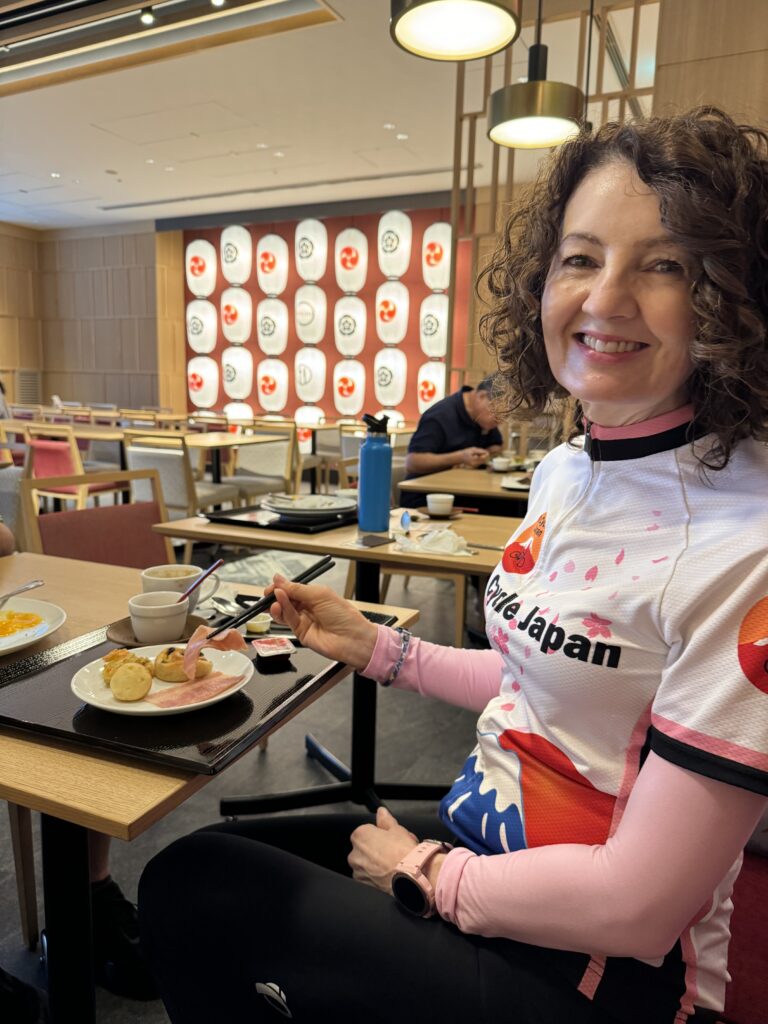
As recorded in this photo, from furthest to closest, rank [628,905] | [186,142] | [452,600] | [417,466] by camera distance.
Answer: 1. [186,142]
2. [452,600]
3. [417,466]
4. [628,905]

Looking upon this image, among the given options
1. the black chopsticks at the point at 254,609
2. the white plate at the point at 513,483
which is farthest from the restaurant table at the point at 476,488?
the black chopsticks at the point at 254,609

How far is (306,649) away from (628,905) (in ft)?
1.98

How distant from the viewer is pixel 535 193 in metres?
0.88

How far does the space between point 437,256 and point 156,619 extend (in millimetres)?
8276

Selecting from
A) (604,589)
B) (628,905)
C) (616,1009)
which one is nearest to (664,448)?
(604,589)

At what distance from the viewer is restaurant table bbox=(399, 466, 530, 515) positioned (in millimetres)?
2994

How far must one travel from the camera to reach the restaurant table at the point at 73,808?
0.67 m

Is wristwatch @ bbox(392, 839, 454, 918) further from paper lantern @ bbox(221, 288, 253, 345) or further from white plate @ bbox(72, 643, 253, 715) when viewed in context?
paper lantern @ bbox(221, 288, 253, 345)

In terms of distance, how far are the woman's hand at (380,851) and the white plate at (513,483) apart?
7.60 feet

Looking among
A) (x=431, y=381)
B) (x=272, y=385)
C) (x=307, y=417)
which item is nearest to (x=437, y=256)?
(x=431, y=381)

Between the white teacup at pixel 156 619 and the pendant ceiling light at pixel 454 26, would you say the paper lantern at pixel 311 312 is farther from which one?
the white teacup at pixel 156 619

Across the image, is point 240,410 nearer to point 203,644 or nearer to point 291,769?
point 291,769

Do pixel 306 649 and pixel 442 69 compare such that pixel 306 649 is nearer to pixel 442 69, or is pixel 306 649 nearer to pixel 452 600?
pixel 452 600

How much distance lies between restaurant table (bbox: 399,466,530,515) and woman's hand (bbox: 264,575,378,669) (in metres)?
1.97
